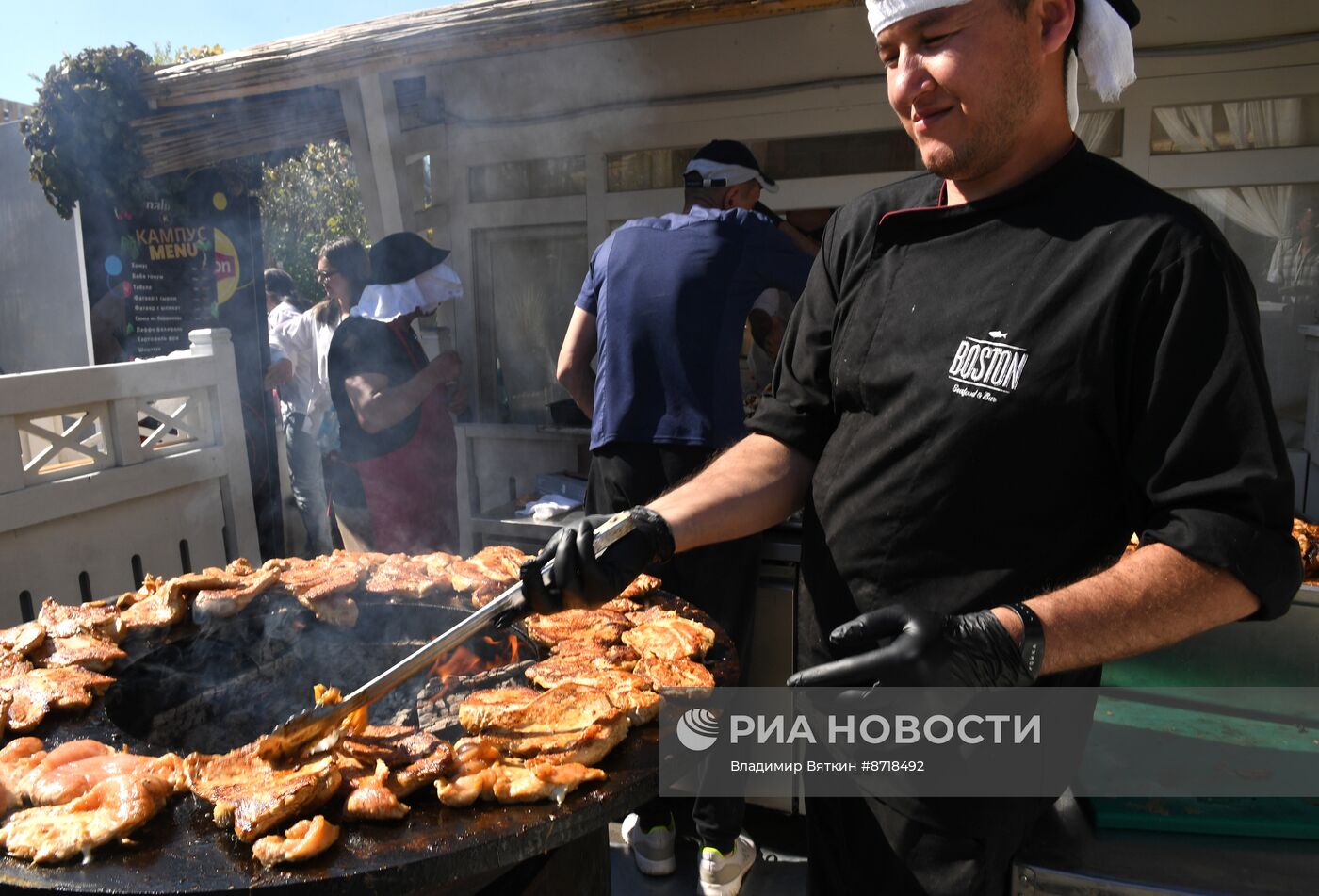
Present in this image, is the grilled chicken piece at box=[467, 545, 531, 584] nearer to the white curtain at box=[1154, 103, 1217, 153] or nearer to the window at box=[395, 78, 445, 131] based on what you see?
the white curtain at box=[1154, 103, 1217, 153]

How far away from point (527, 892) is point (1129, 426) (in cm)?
158

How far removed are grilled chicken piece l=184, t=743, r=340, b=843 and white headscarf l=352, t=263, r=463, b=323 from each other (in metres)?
3.72

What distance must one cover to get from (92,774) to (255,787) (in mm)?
369

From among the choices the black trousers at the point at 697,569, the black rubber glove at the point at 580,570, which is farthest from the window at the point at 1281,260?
the black rubber glove at the point at 580,570

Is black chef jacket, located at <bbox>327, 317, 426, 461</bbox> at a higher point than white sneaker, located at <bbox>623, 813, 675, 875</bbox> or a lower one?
higher

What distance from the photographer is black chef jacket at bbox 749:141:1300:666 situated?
4.86ft

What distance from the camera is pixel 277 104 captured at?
633 cm

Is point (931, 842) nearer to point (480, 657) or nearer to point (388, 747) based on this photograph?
point (388, 747)

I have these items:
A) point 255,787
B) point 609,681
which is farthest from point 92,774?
point 609,681

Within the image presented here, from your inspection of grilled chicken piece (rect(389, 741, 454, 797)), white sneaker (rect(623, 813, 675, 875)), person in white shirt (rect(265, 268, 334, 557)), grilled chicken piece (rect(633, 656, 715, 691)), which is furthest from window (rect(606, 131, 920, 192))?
grilled chicken piece (rect(389, 741, 454, 797))

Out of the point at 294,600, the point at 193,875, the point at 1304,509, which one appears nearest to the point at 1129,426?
the point at 193,875

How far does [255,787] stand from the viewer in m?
1.63

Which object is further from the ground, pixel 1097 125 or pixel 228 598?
pixel 1097 125

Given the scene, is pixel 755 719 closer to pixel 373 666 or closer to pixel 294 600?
pixel 373 666
